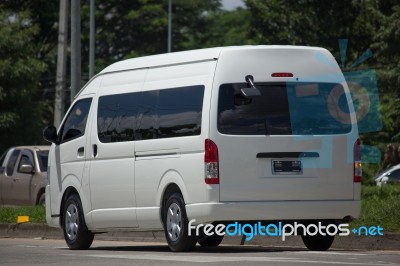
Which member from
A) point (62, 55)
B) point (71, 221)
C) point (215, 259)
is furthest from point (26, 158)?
point (215, 259)

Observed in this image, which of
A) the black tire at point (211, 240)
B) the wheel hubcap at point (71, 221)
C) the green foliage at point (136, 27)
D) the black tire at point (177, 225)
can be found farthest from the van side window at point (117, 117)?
the green foliage at point (136, 27)

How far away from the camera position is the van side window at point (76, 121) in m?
17.1

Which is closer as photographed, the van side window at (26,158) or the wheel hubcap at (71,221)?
the wheel hubcap at (71,221)

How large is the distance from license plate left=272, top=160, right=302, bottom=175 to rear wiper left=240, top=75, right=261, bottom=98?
0.78 metres

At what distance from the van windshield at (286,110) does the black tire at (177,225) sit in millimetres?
1063

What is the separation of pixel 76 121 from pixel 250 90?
3.53 metres

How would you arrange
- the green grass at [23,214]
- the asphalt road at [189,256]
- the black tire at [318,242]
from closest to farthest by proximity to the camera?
the asphalt road at [189,256], the black tire at [318,242], the green grass at [23,214]

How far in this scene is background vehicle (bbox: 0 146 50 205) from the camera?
26.3 meters

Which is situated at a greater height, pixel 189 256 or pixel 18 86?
pixel 18 86

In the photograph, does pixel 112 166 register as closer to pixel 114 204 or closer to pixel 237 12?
pixel 114 204

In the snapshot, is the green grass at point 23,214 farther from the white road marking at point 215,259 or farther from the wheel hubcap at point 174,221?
the white road marking at point 215,259

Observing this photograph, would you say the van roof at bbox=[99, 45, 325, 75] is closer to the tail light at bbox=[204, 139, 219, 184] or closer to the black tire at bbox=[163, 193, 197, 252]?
the tail light at bbox=[204, 139, 219, 184]

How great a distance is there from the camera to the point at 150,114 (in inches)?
617

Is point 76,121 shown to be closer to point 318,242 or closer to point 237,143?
point 237,143
